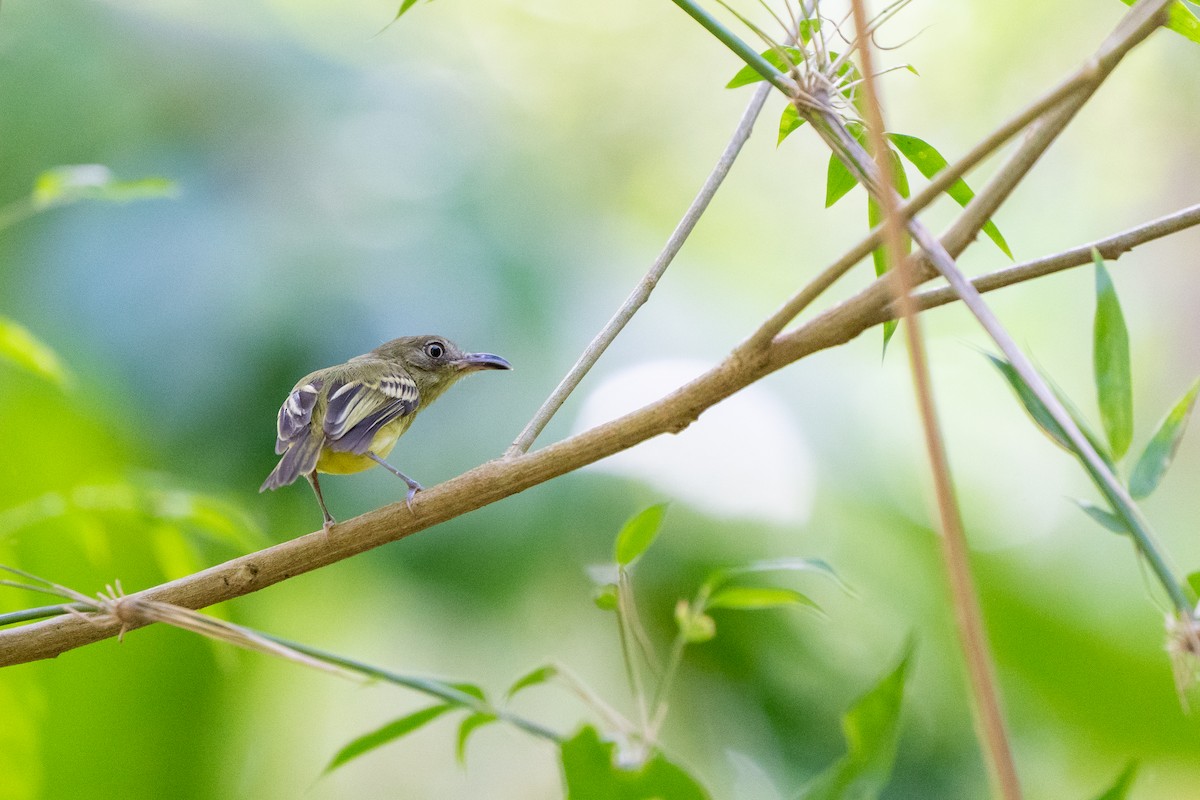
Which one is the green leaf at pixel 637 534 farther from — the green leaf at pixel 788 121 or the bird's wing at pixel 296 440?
the bird's wing at pixel 296 440

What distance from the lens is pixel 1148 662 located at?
229 centimetres

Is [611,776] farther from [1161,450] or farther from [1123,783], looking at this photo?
[1161,450]

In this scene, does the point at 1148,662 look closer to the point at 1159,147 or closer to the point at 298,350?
the point at 1159,147

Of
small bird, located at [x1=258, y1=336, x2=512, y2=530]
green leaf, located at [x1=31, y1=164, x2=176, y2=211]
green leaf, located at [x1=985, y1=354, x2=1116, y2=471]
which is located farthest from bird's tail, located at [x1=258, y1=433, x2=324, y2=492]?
green leaf, located at [x1=985, y1=354, x2=1116, y2=471]

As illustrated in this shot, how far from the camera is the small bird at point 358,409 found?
133 cm

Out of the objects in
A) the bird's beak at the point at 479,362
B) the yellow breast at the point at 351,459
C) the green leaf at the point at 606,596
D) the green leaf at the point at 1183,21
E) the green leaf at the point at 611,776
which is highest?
the bird's beak at the point at 479,362

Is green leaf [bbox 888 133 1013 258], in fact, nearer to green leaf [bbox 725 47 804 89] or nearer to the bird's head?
green leaf [bbox 725 47 804 89]

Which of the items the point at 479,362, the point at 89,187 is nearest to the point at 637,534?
the point at 89,187

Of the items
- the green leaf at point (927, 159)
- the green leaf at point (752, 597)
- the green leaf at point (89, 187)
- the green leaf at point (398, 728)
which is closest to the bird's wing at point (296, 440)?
the green leaf at point (89, 187)

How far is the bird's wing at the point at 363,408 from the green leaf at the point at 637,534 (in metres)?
0.70

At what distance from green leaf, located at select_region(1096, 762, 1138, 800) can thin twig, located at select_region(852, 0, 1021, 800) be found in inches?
5.2

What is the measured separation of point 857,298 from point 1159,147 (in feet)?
8.99

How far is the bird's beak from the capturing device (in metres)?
1.80

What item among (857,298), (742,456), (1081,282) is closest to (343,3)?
(742,456)
